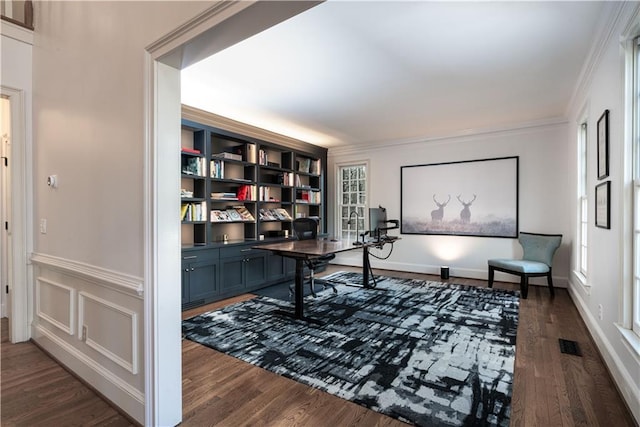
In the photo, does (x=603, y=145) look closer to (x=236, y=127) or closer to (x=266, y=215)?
(x=266, y=215)

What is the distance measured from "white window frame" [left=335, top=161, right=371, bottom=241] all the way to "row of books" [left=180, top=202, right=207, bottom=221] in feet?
10.5

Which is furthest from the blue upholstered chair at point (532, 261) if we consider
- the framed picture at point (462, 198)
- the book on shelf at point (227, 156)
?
the book on shelf at point (227, 156)

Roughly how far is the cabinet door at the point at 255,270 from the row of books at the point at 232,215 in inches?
23.8

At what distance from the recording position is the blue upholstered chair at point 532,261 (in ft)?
13.6

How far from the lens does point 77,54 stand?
84.8 inches

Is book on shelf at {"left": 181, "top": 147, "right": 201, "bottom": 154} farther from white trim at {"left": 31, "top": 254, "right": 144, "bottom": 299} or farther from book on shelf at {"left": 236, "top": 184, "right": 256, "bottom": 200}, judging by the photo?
white trim at {"left": 31, "top": 254, "right": 144, "bottom": 299}

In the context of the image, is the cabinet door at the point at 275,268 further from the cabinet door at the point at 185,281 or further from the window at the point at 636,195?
the window at the point at 636,195

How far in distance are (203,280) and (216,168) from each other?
151 centimetres

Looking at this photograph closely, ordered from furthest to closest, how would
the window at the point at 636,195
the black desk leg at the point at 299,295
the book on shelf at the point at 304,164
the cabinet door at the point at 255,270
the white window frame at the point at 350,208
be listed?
the white window frame at the point at 350,208 < the book on shelf at the point at 304,164 < the cabinet door at the point at 255,270 < the black desk leg at the point at 299,295 < the window at the point at 636,195

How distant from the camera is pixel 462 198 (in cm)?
537

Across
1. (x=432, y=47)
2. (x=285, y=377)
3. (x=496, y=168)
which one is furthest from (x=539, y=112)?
(x=285, y=377)

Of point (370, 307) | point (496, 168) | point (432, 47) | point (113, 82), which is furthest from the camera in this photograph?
point (496, 168)

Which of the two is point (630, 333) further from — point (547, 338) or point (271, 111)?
point (271, 111)

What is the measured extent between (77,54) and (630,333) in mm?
4029
